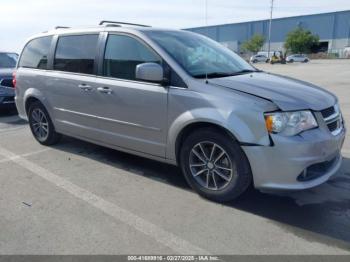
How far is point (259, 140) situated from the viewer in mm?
3301

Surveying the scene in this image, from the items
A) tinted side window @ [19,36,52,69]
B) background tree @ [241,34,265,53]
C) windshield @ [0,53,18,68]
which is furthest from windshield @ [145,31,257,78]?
background tree @ [241,34,265,53]

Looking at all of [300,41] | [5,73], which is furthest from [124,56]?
[300,41]

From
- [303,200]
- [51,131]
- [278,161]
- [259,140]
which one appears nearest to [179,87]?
[259,140]

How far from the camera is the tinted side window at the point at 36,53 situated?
5.61 metres

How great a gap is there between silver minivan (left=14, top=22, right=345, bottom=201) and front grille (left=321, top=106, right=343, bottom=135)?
0.5 inches

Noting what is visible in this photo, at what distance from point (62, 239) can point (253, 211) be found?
73.6 inches

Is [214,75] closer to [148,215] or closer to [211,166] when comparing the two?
[211,166]

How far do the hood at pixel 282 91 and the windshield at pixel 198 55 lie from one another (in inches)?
10.4

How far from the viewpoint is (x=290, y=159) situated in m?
3.24

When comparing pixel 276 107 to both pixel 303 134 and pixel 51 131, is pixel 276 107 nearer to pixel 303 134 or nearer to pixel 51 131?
pixel 303 134

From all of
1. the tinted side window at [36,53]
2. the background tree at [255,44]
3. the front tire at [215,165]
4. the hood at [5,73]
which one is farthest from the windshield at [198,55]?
the background tree at [255,44]

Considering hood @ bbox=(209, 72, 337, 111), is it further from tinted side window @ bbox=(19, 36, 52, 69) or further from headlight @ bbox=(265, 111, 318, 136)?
tinted side window @ bbox=(19, 36, 52, 69)

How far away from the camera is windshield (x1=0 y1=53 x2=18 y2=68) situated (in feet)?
33.1

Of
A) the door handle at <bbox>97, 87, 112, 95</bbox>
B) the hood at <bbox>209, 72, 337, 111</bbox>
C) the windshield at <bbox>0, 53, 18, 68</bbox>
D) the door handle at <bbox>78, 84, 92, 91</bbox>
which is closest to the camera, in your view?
the hood at <bbox>209, 72, 337, 111</bbox>
